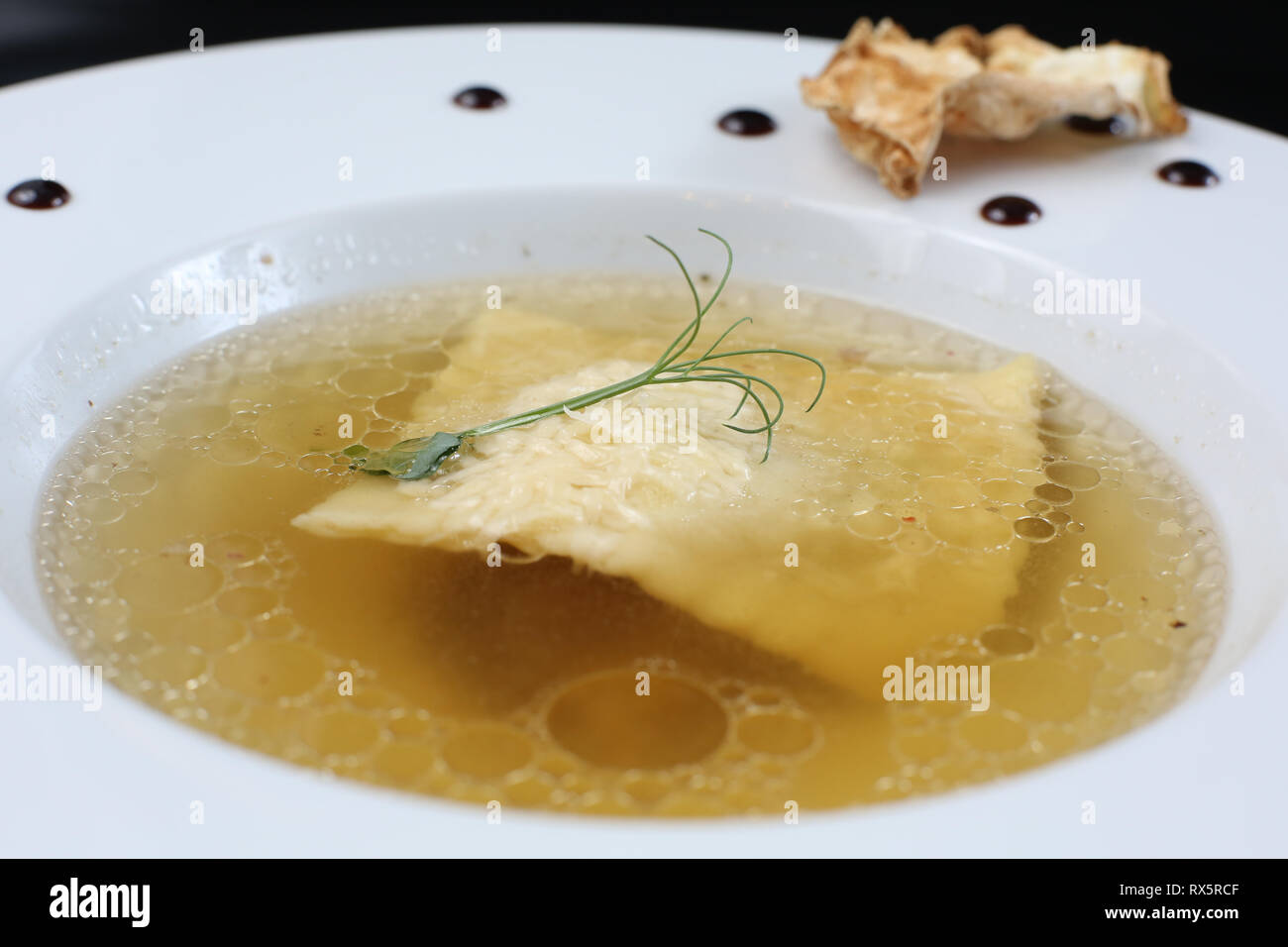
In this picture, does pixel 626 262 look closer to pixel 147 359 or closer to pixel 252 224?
pixel 252 224

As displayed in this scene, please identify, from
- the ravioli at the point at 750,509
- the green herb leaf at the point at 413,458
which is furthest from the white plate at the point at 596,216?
the green herb leaf at the point at 413,458

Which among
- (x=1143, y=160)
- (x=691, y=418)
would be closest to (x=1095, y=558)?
(x=691, y=418)

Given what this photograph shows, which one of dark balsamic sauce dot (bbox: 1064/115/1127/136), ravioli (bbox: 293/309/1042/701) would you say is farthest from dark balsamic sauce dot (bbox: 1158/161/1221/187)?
ravioli (bbox: 293/309/1042/701)

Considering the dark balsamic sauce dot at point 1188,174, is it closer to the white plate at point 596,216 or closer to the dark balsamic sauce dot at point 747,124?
the white plate at point 596,216

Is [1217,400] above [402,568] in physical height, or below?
above

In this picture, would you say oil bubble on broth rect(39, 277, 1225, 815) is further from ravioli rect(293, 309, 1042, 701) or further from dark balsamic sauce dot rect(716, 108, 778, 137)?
dark balsamic sauce dot rect(716, 108, 778, 137)
